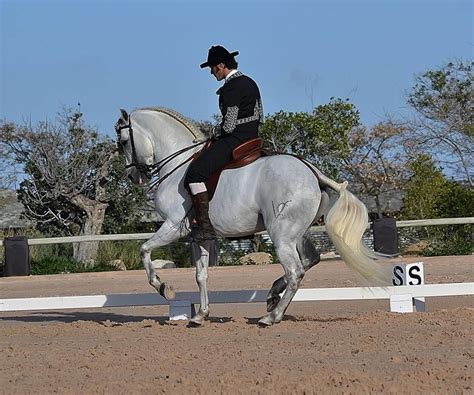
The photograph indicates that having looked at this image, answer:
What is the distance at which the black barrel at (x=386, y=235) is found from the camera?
2075 centimetres

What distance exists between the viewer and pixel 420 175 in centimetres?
3064

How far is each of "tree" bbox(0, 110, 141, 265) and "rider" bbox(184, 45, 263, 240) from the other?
806 inches

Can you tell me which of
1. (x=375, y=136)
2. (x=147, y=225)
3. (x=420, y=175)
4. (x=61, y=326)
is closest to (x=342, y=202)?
(x=61, y=326)

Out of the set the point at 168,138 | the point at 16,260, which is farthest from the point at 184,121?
the point at 16,260

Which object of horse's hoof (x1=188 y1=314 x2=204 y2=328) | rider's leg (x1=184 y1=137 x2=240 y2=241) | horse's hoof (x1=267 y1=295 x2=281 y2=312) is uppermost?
rider's leg (x1=184 y1=137 x2=240 y2=241)

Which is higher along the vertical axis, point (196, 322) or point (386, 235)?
point (386, 235)

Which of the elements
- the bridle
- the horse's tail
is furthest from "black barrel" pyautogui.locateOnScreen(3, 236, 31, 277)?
the horse's tail

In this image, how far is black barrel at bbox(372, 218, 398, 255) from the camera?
2075cm

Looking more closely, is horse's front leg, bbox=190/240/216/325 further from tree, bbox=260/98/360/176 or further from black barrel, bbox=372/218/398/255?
tree, bbox=260/98/360/176

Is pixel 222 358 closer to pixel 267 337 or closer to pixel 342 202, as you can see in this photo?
pixel 267 337

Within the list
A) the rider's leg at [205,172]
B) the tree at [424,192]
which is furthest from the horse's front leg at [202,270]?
the tree at [424,192]

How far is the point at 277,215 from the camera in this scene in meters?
9.73

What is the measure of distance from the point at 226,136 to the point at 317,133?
23577 millimetres

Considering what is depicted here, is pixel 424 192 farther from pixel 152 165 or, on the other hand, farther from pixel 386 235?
pixel 152 165
